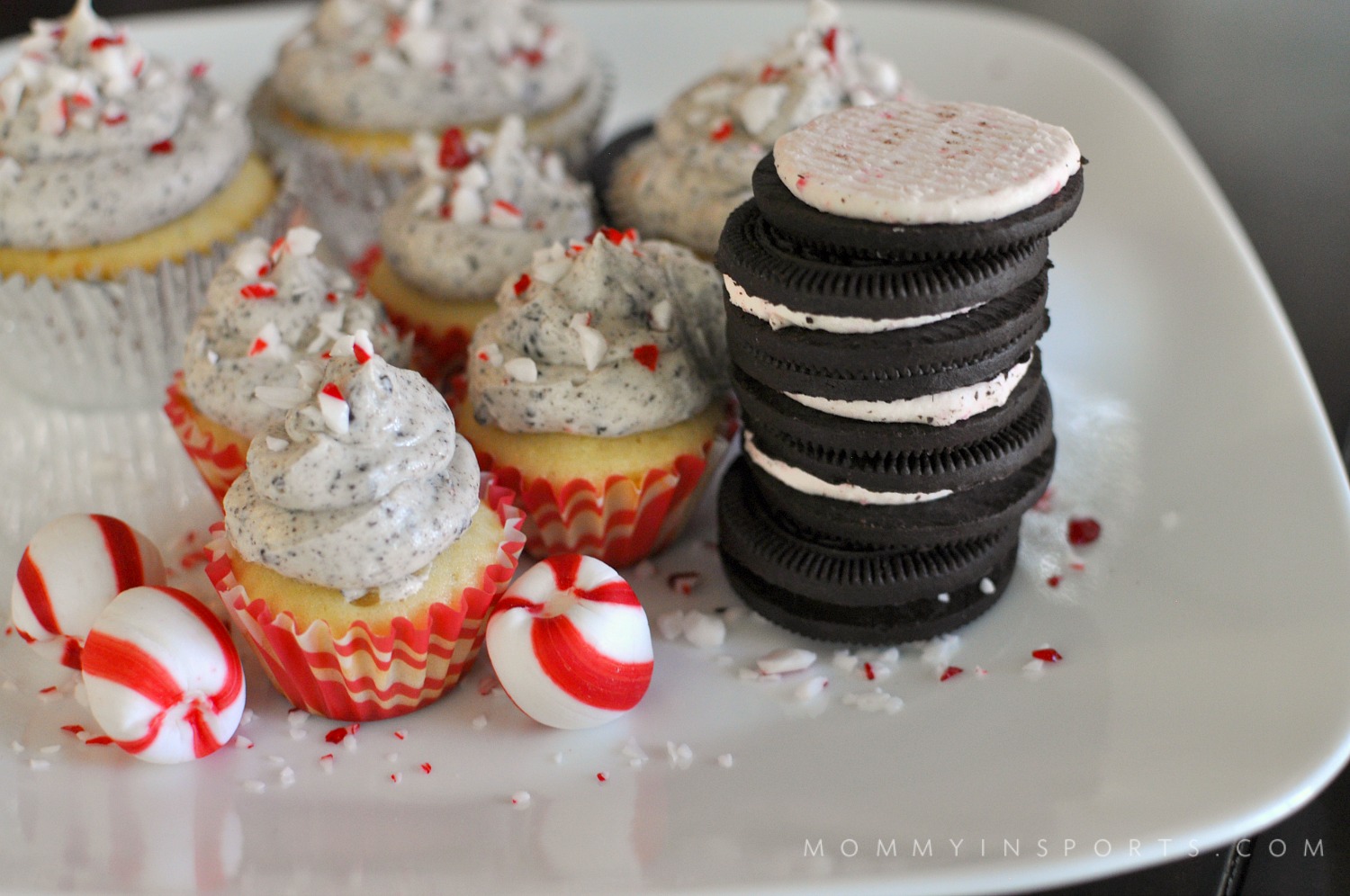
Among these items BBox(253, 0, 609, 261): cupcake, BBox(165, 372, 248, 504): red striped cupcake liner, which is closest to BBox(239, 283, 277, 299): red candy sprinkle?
BBox(165, 372, 248, 504): red striped cupcake liner

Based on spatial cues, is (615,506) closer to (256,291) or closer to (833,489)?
(833,489)

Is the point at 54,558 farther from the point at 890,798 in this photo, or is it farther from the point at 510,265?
the point at 890,798

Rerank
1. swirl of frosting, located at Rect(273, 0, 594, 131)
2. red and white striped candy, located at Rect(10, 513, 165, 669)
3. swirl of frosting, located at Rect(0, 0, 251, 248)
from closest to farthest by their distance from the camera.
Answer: red and white striped candy, located at Rect(10, 513, 165, 669) → swirl of frosting, located at Rect(0, 0, 251, 248) → swirl of frosting, located at Rect(273, 0, 594, 131)

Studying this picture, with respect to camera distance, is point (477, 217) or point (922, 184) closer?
point (922, 184)

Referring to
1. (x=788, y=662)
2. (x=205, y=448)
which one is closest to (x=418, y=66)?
(x=205, y=448)

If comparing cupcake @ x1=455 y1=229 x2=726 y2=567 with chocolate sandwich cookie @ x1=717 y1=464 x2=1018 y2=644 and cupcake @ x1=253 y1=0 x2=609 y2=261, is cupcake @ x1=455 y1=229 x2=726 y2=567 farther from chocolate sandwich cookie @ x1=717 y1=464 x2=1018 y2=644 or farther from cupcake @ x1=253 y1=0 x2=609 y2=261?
cupcake @ x1=253 y1=0 x2=609 y2=261
